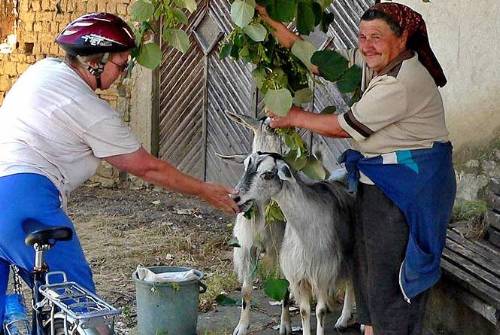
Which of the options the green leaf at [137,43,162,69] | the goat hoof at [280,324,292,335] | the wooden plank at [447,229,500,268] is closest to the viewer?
the green leaf at [137,43,162,69]

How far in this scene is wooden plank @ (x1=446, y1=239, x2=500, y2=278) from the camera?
4.05 m

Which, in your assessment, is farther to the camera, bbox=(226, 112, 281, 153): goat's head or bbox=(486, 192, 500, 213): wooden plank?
bbox=(226, 112, 281, 153): goat's head

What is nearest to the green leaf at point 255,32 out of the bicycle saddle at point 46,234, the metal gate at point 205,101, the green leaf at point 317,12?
the green leaf at point 317,12

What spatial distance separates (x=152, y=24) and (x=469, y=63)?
8.44 feet

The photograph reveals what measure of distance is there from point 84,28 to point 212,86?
5.82m

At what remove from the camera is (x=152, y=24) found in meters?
3.74

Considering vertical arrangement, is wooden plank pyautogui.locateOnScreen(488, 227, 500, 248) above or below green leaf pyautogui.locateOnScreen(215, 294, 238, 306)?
above

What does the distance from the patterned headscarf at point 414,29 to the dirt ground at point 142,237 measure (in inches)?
107

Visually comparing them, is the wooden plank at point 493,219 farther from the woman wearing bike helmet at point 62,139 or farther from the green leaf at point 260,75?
the woman wearing bike helmet at point 62,139

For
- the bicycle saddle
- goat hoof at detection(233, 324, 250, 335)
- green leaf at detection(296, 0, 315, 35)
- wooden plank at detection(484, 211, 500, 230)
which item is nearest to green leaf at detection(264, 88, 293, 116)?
green leaf at detection(296, 0, 315, 35)

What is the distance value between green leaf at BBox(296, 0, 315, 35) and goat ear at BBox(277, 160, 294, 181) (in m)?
0.87

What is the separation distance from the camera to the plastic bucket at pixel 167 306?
4.67 meters

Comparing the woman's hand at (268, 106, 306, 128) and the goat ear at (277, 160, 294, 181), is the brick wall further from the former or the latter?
the woman's hand at (268, 106, 306, 128)

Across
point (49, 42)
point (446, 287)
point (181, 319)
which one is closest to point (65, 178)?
point (181, 319)
